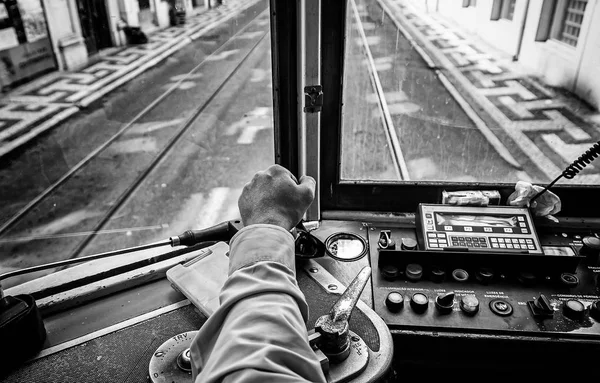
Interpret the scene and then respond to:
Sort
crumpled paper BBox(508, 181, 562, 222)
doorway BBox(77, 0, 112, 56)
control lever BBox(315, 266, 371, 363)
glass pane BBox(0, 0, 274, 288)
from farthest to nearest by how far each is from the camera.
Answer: doorway BBox(77, 0, 112, 56), glass pane BBox(0, 0, 274, 288), crumpled paper BBox(508, 181, 562, 222), control lever BBox(315, 266, 371, 363)

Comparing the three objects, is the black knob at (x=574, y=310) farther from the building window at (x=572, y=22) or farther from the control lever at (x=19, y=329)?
the control lever at (x=19, y=329)

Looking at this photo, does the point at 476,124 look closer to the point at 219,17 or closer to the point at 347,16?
the point at 347,16

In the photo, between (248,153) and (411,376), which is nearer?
(411,376)

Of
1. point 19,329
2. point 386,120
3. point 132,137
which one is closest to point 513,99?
point 386,120

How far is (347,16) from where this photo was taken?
1281 mm

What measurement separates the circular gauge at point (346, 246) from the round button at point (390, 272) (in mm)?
118

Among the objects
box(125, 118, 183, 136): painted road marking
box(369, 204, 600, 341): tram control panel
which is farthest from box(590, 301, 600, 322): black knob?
box(125, 118, 183, 136): painted road marking

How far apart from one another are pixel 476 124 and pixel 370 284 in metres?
0.72

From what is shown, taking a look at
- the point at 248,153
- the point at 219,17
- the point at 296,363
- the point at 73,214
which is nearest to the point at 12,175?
the point at 73,214

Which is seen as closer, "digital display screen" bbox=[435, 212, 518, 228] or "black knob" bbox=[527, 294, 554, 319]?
"black knob" bbox=[527, 294, 554, 319]

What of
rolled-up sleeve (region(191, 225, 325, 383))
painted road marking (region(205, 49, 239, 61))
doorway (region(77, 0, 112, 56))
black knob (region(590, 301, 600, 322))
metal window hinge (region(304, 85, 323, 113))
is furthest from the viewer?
painted road marking (region(205, 49, 239, 61))

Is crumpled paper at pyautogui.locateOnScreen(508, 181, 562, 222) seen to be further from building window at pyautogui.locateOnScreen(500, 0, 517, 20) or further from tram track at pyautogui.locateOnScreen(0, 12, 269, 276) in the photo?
tram track at pyautogui.locateOnScreen(0, 12, 269, 276)

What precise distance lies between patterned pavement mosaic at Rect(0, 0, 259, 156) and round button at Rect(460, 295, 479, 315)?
332cm

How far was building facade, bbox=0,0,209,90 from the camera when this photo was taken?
2987mm
